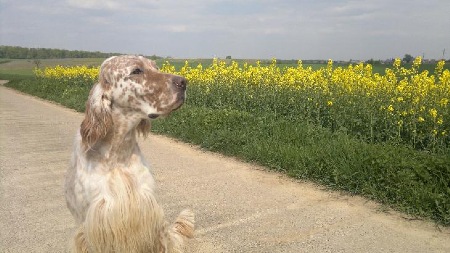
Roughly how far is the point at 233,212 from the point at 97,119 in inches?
107

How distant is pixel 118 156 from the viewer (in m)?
2.84

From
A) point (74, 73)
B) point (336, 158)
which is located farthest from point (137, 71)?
point (74, 73)

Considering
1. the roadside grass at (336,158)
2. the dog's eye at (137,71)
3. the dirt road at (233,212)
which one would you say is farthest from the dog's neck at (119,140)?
the roadside grass at (336,158)

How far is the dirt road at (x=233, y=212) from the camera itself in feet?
14.0

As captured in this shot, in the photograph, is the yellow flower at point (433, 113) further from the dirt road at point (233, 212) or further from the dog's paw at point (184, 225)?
the dog's paw at point (184, 225)

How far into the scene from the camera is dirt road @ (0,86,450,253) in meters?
4.26

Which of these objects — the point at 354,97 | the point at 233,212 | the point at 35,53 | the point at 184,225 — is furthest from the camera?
the point at 35,53

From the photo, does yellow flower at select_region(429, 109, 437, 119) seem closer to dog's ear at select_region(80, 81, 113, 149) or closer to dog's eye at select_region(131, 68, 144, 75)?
dog's eye at select_region(131, 68, 144, 75)

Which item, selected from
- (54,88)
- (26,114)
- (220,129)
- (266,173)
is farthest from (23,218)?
(54,88)

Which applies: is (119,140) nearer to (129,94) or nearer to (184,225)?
(129,94)

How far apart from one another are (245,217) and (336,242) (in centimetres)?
107

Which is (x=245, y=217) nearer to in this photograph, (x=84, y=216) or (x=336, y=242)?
(x=336, y=242)

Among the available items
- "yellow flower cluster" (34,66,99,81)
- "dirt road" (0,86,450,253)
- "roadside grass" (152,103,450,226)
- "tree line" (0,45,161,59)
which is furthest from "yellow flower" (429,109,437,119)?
"tree line" (0,45,161,59)

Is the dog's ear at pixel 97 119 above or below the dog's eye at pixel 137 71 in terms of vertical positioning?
below
